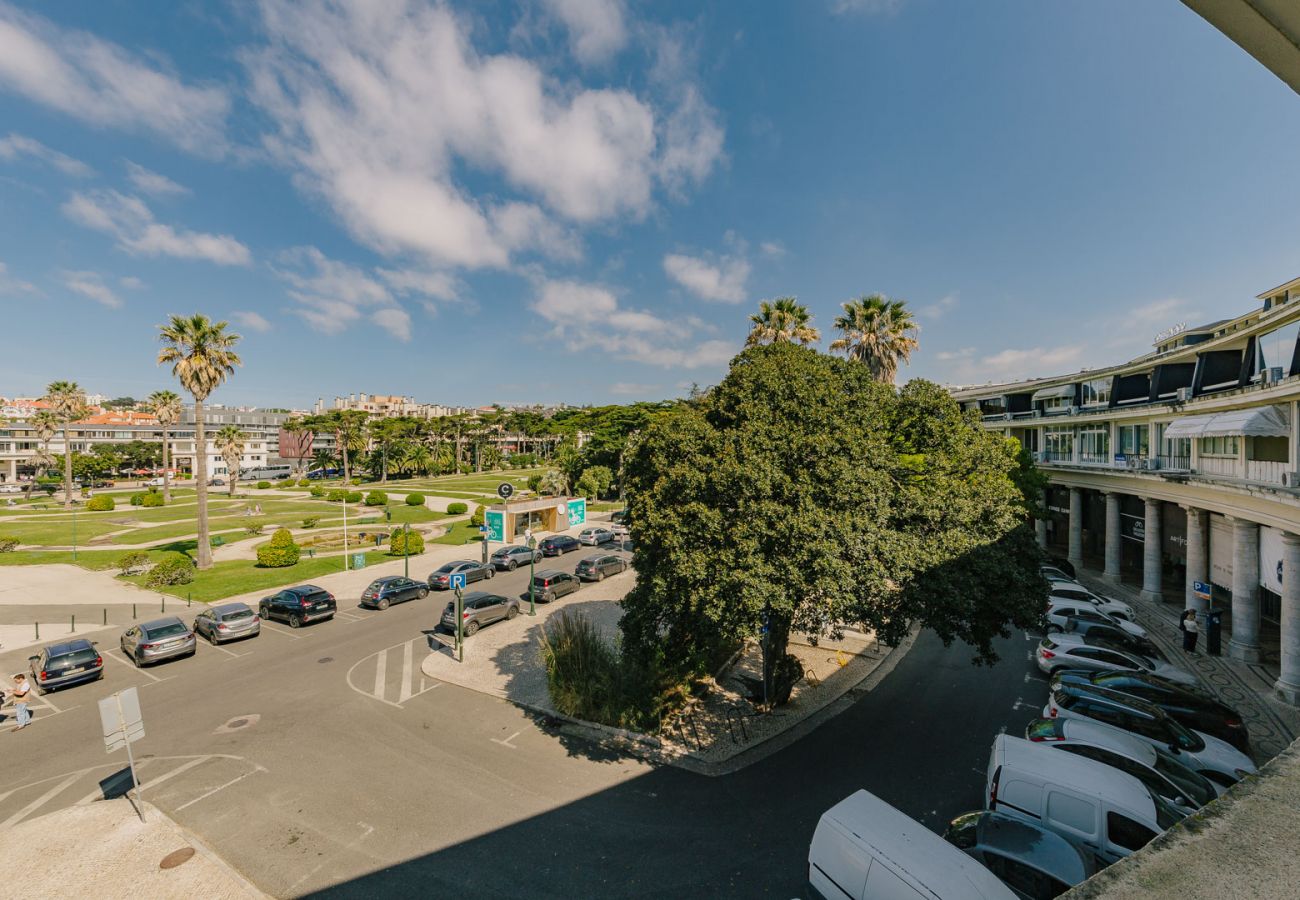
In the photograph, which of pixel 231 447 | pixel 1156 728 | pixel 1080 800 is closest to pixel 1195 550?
pixel 1156 728

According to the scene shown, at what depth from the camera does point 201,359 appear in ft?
110

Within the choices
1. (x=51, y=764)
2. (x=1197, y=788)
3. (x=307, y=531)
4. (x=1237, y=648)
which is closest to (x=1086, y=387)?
(x=1237, y=648)

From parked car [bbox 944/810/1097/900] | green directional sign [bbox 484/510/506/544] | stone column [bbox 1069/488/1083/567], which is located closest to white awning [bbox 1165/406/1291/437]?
stone column [bbox 1069/488/1083/567]

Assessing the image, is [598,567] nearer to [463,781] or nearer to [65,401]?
[463,781]

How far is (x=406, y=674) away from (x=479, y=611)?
4851 millimetres

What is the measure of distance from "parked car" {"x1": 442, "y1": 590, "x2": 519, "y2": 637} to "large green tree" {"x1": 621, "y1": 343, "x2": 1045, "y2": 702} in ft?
35.3

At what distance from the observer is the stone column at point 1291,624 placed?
17.0 meters

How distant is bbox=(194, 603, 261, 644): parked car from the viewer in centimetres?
2275

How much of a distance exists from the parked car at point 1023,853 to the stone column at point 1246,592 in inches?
680

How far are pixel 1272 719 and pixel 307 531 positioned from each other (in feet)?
191

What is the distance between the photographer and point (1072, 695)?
14.9 m

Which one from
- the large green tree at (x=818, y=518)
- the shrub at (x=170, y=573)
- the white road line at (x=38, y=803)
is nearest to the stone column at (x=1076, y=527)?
the large green tree at (x=818, y=518)

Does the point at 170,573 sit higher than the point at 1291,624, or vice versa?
the point at 1291,624

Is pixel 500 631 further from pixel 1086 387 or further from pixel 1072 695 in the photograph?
pixel 1086 387
